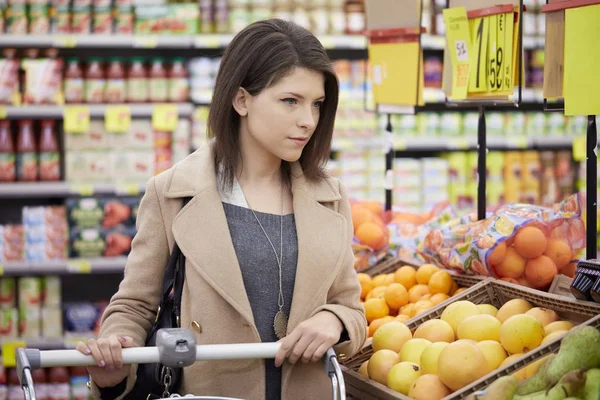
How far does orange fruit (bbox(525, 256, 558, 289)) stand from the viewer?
86.2 inches

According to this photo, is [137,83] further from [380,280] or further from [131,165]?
[380,280]

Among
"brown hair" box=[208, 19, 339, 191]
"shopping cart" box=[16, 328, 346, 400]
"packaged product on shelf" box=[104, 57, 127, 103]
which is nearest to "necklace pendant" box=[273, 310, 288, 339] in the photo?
A: "shopping cart" box=[16, 328, 346, 400]

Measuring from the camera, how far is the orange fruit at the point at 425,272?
2430mm

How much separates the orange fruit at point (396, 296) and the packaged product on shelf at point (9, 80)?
2.89 meters

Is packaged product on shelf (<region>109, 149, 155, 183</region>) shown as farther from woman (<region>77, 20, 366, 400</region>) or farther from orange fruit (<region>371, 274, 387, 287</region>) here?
woman (<region>77, 20, 366, 400</region>)

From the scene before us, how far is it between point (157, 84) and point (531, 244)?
295cm

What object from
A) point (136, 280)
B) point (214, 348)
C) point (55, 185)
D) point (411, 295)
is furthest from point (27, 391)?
point (55, 185)

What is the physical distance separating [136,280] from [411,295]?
2.99ft

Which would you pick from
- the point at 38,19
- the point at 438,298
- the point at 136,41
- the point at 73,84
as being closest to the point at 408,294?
the point at 438,298

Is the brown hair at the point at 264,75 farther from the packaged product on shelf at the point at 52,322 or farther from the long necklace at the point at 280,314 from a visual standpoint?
the packaged product on shelf at the point at 52,322

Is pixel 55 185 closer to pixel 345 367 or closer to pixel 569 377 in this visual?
pixel 345 367

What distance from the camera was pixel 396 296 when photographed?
238 cm

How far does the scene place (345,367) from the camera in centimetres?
205

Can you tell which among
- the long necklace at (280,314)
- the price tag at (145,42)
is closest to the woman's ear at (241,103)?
the long necklace at (280,314)
